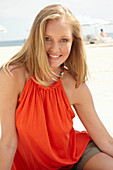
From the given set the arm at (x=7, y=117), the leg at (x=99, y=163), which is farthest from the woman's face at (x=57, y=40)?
the leg at (x=99, y=163)

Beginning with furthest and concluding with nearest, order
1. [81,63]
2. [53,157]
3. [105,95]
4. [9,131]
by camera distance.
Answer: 1. [105,95]
2. [81,63]
3. [53,157]
4. [9,131]

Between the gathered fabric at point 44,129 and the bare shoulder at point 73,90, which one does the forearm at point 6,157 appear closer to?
the gathered fabric at point 44,129

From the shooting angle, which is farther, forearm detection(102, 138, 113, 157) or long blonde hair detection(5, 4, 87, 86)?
forearm detection(102, 138, 113, 157)

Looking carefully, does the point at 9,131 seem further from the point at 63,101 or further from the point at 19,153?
the point at 63,101

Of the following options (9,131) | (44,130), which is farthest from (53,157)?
(9,131)

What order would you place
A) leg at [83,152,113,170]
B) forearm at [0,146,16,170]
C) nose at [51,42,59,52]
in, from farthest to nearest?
leg at [83,152,113,170] → nose at [51,42,59,52] → forearm at [0,146,16,170]

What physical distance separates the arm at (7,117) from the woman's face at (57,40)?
0.32 meters

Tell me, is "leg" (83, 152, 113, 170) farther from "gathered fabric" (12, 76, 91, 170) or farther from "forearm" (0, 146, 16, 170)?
"forearm" (0, 146, 16, 170)

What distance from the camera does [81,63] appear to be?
7.20ft

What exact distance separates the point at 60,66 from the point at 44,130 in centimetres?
54

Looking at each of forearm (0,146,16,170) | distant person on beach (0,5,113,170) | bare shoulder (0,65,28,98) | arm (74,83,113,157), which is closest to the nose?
Answer: distant person on beach (0,5,113,170)

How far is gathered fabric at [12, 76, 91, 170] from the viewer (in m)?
1.94

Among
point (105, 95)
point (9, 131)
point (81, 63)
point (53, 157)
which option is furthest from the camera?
point (105, 95)

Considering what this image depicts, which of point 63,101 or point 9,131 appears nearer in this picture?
point 9,131
